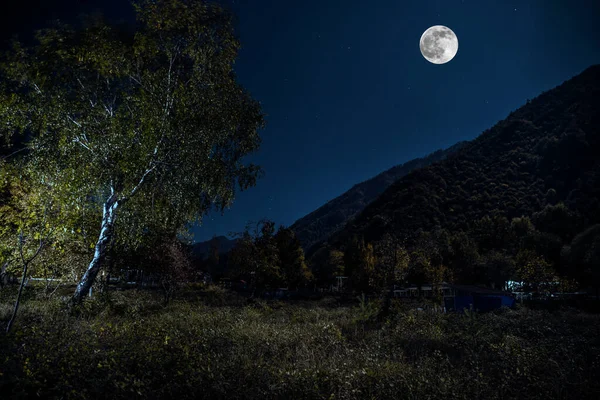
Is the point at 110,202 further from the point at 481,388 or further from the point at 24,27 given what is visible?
the point at 24,27

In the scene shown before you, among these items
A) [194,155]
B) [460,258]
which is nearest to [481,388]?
[194,155]

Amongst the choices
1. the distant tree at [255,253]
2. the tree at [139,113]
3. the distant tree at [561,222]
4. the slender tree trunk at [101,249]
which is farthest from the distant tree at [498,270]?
the slender tree trunk at [101,249]

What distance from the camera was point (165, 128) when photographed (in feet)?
36.2

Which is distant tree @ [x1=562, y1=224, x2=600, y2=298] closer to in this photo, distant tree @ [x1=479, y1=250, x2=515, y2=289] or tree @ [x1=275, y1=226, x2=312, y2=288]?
distant tree @ [x1=479, y1=250, x2=515, y2=289]

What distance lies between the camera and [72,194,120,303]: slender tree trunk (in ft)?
34.7

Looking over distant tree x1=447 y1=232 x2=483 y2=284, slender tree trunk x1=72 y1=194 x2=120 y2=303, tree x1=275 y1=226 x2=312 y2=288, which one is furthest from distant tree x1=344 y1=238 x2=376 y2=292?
slender tree trunk x1=72 y1=194 x2=120 y2=303

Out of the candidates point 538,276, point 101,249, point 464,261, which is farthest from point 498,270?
point 101,249

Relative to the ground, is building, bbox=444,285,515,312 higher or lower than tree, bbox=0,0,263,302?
lower

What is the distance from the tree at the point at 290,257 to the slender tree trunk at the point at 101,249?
33.4m

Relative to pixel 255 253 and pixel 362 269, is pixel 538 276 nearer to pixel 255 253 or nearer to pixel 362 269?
pixel 362 269

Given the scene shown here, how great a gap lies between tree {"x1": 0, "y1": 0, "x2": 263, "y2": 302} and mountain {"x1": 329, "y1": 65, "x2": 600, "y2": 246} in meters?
84.1

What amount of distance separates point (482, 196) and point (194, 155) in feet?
385

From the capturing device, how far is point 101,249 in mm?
10805

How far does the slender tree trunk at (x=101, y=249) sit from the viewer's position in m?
10.6
